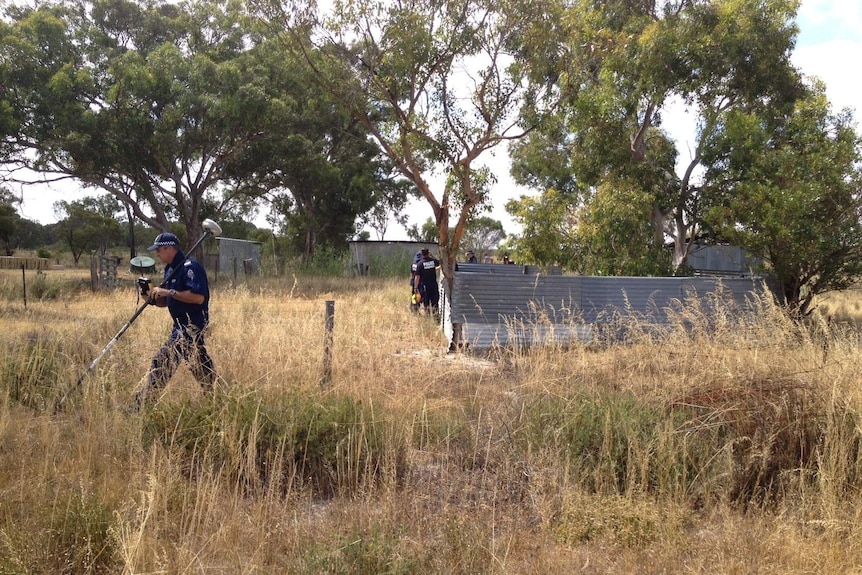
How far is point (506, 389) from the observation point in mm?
5043

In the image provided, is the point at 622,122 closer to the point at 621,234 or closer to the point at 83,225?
the point at 621,234

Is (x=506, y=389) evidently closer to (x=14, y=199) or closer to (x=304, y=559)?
(x=304, y=559)

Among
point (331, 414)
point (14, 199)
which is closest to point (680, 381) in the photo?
point (331, 414)

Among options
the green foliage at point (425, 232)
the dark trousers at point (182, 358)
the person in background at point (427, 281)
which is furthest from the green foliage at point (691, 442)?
the green foliage at point (425, 232)

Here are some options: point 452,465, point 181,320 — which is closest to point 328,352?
point 181,320

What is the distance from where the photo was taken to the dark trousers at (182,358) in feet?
14.1

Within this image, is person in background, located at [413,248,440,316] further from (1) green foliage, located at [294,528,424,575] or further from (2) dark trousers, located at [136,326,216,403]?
(1) green foliage, located at [294,528,424,575]

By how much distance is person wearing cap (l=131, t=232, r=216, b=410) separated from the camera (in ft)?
14.2

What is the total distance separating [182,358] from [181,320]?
64cm

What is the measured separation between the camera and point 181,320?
4.84 m

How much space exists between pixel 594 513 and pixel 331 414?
5.76 ft

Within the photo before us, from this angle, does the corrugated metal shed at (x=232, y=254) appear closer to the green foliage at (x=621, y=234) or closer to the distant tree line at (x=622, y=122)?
the distant tree line at (x=622, y=122)

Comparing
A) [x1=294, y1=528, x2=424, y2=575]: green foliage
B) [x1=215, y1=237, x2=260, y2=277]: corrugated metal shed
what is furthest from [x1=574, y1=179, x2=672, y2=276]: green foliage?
[x1=215, y1=237, x2=260, y2=277]: corrugated metal shed

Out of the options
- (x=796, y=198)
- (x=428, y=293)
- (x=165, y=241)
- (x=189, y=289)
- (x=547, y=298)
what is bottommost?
(x=428, y=293)
